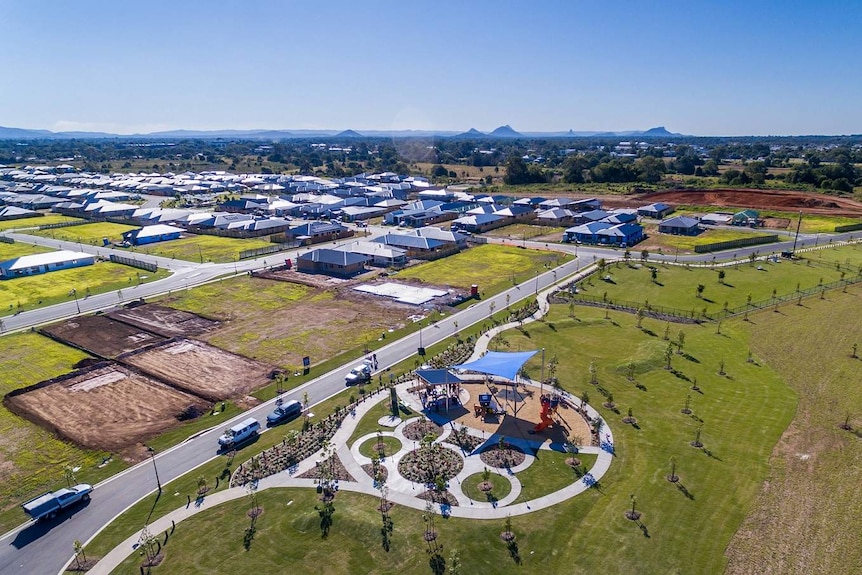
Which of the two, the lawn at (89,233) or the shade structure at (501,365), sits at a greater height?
the shade structure at (501,365)

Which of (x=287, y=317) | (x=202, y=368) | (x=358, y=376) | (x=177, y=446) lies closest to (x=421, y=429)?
(x=358, y=376)

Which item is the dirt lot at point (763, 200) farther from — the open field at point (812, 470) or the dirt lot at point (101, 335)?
the dirt lot at point (101, 335)

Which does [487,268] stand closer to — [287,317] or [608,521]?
[287,317]

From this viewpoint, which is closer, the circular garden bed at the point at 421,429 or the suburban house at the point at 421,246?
the circular garden bed at the point at 421,429

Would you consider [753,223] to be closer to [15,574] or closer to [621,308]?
[621,308]

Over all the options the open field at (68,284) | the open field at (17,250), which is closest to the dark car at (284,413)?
the open field at (68,284)

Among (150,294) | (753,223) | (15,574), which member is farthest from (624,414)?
(753,223)
